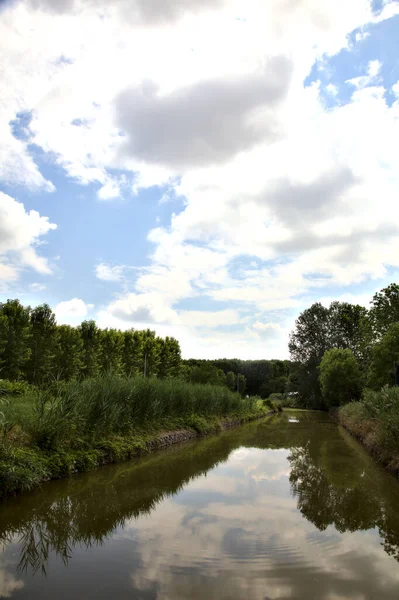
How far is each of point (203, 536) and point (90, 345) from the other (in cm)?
2742

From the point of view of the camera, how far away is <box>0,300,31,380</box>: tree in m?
23.5

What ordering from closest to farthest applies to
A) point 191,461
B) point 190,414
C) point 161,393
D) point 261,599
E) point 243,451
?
1. point 261,599
2. point 191,461
3. point 243,451
4. point 161,393
5. point 190,414

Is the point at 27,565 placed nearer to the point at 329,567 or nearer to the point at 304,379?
the point at 329,567

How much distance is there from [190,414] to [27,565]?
47.5 feet

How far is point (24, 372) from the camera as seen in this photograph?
86.2 feet

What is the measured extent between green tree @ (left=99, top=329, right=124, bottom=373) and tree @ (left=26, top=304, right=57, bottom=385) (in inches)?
218

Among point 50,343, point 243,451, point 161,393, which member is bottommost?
point 243,451

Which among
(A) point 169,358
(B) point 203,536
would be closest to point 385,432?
(B) point 203,536

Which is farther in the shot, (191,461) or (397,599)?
(191,461)

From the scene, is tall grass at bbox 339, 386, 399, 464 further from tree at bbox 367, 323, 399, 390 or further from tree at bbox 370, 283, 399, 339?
tree at bbox 370, 283, 399, 339

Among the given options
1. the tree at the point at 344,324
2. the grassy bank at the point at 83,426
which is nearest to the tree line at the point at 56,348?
the grassy bank at the point at 83,426

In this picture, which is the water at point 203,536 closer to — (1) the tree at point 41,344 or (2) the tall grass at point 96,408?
(2) the tall grass at point 96,408

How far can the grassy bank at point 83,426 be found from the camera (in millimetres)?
7660

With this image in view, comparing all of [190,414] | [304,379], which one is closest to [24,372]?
[190,414]
